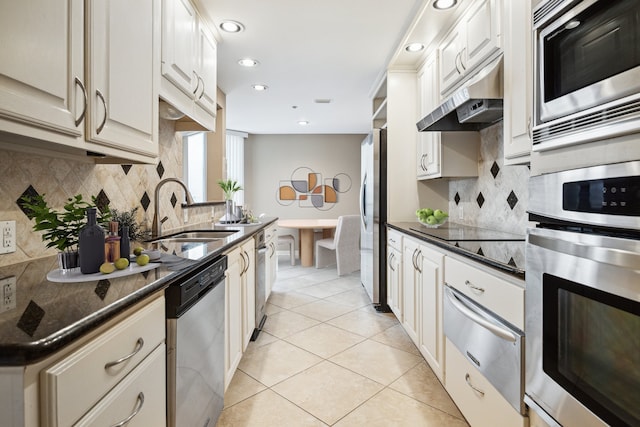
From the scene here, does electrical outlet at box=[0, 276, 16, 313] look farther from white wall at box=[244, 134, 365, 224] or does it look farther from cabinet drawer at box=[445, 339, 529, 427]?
white wall at box=[244, 134, 365, 224]

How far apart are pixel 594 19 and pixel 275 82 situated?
3184 mm

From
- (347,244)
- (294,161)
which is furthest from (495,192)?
(294,161)

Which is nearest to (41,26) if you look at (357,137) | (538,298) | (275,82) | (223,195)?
(538,298)

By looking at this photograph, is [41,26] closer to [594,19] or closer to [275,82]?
[594,19]

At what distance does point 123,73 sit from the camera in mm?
1300

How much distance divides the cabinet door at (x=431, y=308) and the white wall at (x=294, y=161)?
15.2ft

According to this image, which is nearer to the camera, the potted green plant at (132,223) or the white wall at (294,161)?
the potted green plant at (132,223)

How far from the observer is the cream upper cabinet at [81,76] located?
85cm

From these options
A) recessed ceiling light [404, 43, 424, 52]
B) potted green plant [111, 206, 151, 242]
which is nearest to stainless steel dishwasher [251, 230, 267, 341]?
potted green plant [111, 206, 151, 242]

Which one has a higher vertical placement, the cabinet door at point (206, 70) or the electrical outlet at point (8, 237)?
the cabinet door at point (206, 70)

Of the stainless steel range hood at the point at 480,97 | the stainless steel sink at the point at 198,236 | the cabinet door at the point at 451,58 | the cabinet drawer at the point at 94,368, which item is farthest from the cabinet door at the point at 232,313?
the cabinet door at the point at 451,58

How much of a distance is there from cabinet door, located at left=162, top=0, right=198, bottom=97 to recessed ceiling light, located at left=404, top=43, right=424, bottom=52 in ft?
5.24

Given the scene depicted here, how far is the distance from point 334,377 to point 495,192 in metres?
1.69

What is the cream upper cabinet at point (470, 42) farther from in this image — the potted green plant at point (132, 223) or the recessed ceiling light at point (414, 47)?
the potted green plant at point (132, 223)
